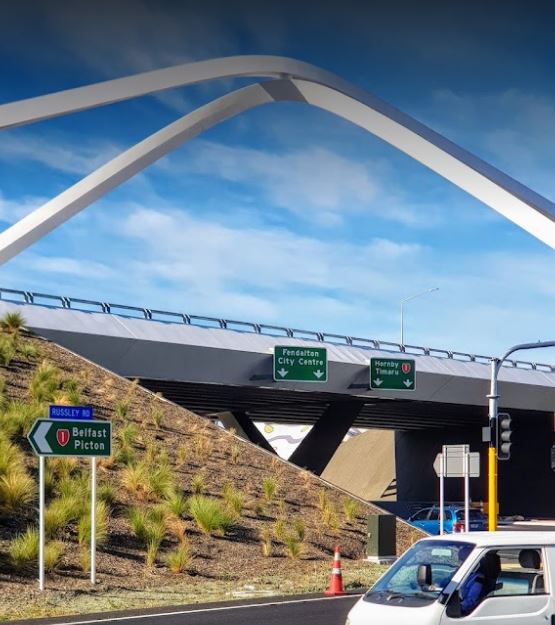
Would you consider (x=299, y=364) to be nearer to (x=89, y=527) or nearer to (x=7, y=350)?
(x=7, y=350)

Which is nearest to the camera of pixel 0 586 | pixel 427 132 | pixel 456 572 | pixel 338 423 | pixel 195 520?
pixel 456 572

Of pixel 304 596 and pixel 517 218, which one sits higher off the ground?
pixel 517 218

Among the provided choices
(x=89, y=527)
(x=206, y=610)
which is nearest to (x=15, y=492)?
(x=89, y=527)

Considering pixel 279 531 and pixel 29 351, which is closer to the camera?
pixel 279 531

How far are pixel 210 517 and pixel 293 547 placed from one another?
2060mm

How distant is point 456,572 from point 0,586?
11.6m

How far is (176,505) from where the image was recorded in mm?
24781

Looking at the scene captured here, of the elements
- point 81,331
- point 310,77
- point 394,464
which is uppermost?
point 310,77

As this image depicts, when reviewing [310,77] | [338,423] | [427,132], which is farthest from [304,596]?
[338,423]

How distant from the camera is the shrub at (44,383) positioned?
3168cm

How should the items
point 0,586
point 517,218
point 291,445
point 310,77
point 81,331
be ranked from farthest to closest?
point 291,445 → point 81,331 → point 310,77 → point 517,218 → point 0,586

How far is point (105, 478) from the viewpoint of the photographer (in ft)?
85.6

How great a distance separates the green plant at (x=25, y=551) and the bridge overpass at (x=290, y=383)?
21.6 metres

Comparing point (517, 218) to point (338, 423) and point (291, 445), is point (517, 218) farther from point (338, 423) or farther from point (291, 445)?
point (291, 445)
